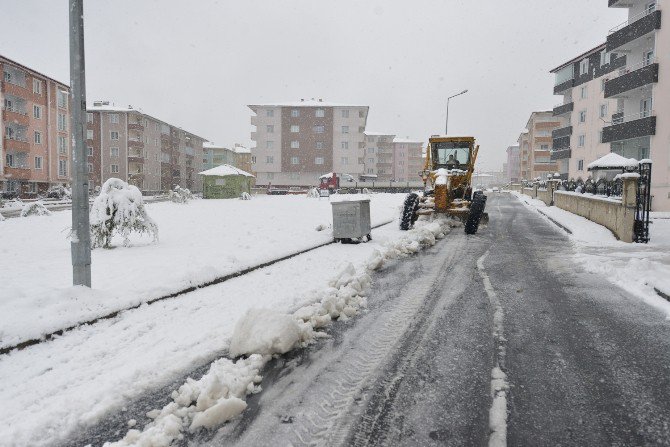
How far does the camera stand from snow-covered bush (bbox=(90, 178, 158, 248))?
9414 mm

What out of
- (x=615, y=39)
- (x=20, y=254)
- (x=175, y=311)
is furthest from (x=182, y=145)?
(x=175, y=311)

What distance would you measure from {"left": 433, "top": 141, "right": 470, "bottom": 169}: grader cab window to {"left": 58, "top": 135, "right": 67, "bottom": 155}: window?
44229mm

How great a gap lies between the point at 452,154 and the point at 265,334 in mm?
13199

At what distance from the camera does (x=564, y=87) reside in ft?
159

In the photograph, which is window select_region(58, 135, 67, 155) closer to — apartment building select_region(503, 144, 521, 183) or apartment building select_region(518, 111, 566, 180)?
apartment building select_region(518, 111, 566, 180)

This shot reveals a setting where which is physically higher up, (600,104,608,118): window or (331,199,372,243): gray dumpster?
(600,104,608,118): window

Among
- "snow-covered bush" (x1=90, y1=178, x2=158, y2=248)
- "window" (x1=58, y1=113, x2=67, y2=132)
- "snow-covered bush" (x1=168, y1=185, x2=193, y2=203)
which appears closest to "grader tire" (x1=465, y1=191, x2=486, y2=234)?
"snow-covered bush" (x1=90, y1=178, x2=158, y2=248)

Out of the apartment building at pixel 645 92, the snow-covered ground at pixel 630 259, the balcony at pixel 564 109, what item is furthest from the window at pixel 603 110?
the snow-covered ground at pixel 630 259

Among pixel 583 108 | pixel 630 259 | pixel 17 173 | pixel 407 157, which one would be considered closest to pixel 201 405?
pixel 630 259

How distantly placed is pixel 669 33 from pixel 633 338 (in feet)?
87.6

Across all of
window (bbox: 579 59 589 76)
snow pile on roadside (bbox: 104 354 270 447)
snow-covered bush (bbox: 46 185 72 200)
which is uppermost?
window (bbox: 579 59 589 76)

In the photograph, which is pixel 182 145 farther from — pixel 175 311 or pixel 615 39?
pixel 175 311

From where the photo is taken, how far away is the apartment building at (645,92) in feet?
76.6

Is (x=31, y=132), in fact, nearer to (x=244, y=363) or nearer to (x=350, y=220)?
(x=350, y=220)
